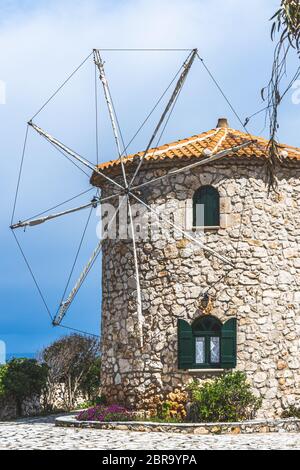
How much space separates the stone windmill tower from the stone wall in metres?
0.02

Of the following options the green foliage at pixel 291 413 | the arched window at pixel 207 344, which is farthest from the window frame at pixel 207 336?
the green foliage at pixel 291 413

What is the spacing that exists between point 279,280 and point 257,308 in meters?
0.95

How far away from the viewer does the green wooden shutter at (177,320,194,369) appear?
22141 mm

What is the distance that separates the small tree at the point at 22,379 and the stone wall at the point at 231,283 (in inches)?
182

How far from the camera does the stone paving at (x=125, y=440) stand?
17625mm

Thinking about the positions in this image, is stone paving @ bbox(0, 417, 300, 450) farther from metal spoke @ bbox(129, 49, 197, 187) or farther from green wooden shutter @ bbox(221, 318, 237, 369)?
metal spoke @ bbox(129, 49, 197, 187)

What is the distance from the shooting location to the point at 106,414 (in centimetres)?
2188

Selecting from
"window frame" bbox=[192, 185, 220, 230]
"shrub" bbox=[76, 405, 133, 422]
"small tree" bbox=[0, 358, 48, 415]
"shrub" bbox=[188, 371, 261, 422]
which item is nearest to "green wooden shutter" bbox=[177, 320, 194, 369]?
"shrub" bbox=[188, 371, 261, 422]

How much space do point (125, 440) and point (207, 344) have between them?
435 centimetres
